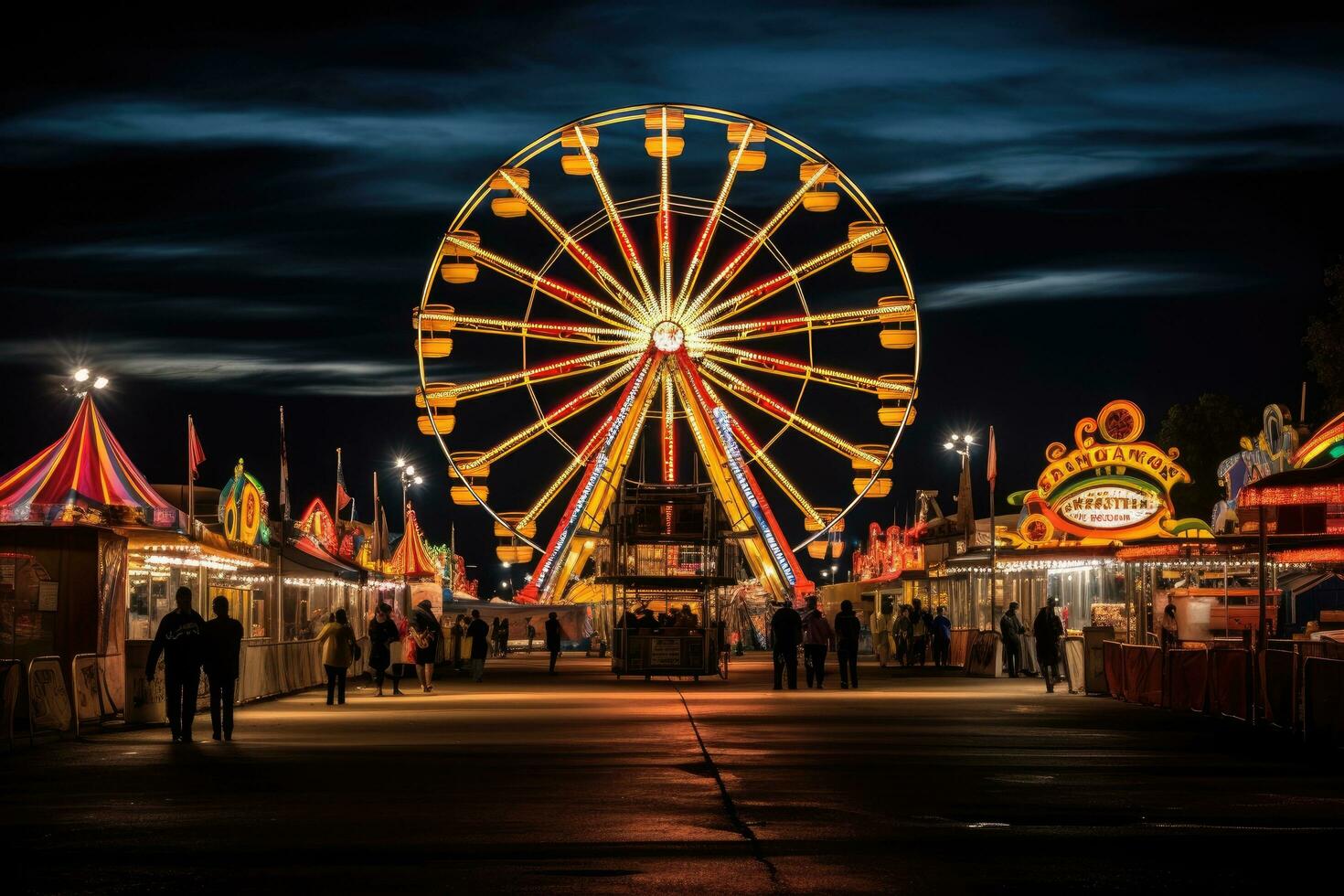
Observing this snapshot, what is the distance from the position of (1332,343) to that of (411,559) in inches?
1170

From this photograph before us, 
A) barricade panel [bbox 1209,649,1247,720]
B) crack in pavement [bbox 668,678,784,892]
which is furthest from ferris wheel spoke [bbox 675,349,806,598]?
crack in pavement [bbox 668,678,784,892]

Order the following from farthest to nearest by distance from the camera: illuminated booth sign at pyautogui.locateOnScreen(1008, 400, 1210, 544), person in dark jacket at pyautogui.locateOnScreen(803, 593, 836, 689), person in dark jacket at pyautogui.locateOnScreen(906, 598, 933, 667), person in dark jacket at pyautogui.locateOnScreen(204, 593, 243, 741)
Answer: person in dark jacket at pyautogui.locateOnScreen(906, 598, 933, 667) < illuminated booth sign at pyautogui.locateOnScreen(1008, 400, 1210, 544) < person in dark jacket at pyautogui.locateOnScreen(803, 593, 836, 689) < person in dark jacket at pyautogui.locateOnScreen(204, 593, 243, 741)

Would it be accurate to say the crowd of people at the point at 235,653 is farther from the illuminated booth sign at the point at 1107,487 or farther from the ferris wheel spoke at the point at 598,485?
the illuminated booth sign at the point at 1107,487

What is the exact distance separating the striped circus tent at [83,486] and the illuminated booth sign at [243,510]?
5.02 meters

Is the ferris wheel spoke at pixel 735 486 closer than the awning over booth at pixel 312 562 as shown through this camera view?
No

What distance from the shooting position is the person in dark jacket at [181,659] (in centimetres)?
2016

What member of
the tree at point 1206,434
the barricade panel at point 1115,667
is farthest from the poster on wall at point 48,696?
the tree at point 1206,434

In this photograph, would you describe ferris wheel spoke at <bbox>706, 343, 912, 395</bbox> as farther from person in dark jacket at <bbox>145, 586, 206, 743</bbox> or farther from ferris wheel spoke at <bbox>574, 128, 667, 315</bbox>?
person in dark jacket at <bbox>145, 586, 206, 743</bbox>

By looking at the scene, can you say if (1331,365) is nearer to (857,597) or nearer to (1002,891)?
(857,597)

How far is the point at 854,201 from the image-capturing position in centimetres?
5125

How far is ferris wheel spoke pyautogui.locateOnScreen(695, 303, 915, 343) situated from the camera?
50469 mm

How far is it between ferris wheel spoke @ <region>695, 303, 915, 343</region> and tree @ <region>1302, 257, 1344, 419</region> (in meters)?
18.7

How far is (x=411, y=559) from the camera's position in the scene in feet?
212

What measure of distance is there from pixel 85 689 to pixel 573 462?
30.4 metres
